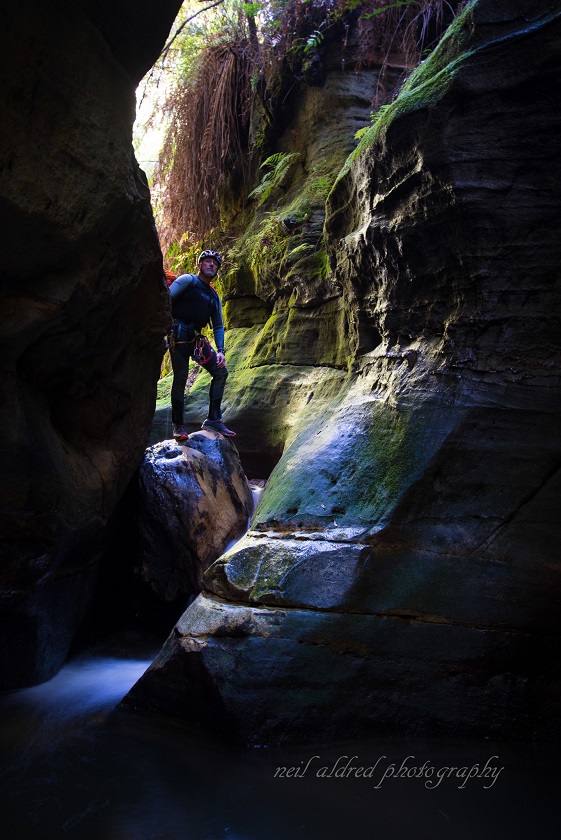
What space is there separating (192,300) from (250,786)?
197 inches

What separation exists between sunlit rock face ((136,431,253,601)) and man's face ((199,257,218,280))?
2.13m

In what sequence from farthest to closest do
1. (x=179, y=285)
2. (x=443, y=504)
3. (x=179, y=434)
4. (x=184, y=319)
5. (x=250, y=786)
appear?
(x=184, y=319) → (x=179, y=285) → (x=179, y=434) → (x=443, y=504) → (x=250, y=786)

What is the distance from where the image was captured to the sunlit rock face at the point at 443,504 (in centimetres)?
414

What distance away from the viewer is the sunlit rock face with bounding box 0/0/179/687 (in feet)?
11.0

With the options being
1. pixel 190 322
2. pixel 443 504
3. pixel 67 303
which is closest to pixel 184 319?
pixel 190 322

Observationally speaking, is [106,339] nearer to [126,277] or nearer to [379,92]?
[126,277]

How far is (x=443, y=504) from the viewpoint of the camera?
4.58m

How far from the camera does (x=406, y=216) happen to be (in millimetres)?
5039

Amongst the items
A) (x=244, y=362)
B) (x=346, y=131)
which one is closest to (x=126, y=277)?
(x=244, y=362)

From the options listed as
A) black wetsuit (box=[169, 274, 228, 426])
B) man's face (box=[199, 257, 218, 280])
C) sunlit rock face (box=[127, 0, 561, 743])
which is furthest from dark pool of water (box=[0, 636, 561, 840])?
man's face (box=[199, 257, 218, 280])

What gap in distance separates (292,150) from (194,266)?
95.2 inches

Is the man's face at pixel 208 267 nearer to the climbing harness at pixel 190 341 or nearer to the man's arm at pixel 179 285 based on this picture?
the man's arm at pixel 179 285

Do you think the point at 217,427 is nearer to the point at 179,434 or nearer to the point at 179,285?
the point at 179,434

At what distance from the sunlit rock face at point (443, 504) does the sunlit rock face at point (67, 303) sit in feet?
3.69
